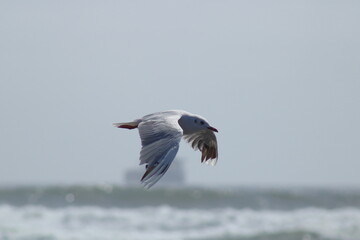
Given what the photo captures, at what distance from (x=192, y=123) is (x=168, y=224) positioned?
11.9 metres

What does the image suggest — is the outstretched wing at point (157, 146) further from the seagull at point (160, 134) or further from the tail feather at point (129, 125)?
the tail feather at point (129, 125)

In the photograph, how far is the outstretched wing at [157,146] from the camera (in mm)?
6516

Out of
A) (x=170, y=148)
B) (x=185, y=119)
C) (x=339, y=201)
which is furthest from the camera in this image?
(x=339, y=201)

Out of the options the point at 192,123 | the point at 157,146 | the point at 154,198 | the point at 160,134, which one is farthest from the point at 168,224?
the point at 157,146

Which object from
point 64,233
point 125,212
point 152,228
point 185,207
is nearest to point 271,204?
point 185,207

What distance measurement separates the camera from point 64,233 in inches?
705

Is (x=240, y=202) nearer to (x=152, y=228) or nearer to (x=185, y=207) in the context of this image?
(x=185, y=207)

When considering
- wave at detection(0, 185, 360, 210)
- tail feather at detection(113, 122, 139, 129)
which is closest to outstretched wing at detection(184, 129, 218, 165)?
tail feather at detection(113, 122, 139, 129)

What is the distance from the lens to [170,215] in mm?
21953

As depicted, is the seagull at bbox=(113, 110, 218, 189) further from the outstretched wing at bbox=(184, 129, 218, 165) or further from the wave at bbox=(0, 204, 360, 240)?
the wave at bbox=(0, 204, 360, 240)

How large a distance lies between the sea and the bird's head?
9.40 metres

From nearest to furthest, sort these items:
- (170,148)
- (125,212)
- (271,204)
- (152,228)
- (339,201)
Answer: (170,148), (152,228), (125,212), (271,204), (339,201)

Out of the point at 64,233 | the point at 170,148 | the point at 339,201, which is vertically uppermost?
the point at 339,201

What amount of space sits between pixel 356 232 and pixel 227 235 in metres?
3.01
